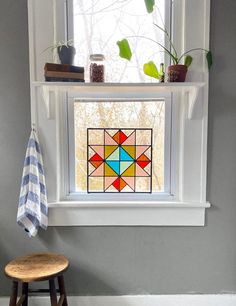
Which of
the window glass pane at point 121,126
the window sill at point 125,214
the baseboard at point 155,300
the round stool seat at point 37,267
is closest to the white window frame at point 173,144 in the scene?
the window sill at point 125,214

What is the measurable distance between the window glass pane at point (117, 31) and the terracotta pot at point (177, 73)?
0.61ft

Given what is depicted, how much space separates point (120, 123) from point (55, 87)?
425 millimetres

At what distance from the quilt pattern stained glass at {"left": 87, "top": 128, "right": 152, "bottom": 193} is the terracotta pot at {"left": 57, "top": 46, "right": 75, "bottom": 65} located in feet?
1.34

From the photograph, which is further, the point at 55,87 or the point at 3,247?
the point at 3,247

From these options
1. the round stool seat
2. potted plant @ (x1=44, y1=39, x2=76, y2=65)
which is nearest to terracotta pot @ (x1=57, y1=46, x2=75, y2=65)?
potted plant @ (x1=44, y1=39, x2=76, y2=65)

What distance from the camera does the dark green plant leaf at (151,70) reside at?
5.20 feet

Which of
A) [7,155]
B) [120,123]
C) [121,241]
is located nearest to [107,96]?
[120,123]

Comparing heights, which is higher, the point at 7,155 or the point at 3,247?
the point at 7,155

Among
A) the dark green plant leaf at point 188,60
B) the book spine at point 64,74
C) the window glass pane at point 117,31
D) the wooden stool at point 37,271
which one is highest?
the window glass pane at point 117,31

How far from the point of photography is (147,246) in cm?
172

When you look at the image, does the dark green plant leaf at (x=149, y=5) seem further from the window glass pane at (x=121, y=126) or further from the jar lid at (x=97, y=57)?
the window glass pane at (x=121, y=126)

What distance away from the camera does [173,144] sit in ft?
5.60

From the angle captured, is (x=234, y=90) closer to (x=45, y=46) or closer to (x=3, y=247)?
(x=45, y=46)

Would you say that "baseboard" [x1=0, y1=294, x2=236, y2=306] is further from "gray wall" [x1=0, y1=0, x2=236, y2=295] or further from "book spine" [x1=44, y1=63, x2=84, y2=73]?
"book spine" [x1=44, y1=63, x2=84, y2=73]
